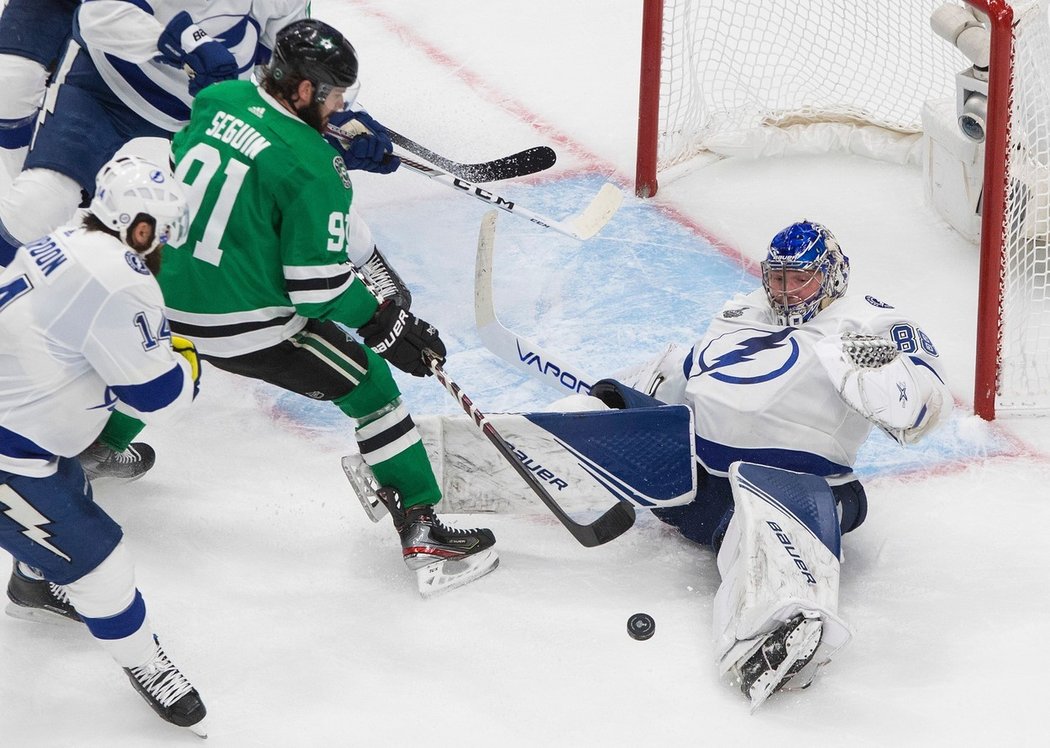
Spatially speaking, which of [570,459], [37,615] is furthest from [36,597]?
[570,459]

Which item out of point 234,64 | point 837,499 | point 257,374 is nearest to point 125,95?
point 234,64

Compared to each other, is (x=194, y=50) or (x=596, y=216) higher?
(x=194, y=50)

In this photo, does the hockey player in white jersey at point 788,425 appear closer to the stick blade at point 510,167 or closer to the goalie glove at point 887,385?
the goalie glove at point 887,385

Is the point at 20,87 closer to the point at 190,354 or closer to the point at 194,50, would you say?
the point at 194,50

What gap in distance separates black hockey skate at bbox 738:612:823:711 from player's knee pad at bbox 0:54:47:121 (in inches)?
89.8

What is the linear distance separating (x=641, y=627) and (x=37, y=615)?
1.23 metres

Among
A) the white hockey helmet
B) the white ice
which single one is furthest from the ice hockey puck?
the white hockey helmet

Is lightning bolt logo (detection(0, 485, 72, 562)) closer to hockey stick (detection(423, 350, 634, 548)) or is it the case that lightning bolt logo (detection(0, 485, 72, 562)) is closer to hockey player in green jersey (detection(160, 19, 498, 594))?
hockey player in green jersey (detection(160, 19, 498, 594))

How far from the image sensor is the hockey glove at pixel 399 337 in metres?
2.98

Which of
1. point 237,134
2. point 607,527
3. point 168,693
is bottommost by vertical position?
point 168,693

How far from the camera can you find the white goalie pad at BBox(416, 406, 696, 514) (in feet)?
10.2

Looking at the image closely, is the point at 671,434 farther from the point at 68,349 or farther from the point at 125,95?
the point at 125,95

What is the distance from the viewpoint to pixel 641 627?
2957 mm

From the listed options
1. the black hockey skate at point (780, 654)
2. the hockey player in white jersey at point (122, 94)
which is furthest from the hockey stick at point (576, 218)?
the black hockey skate at point (780, 654)
